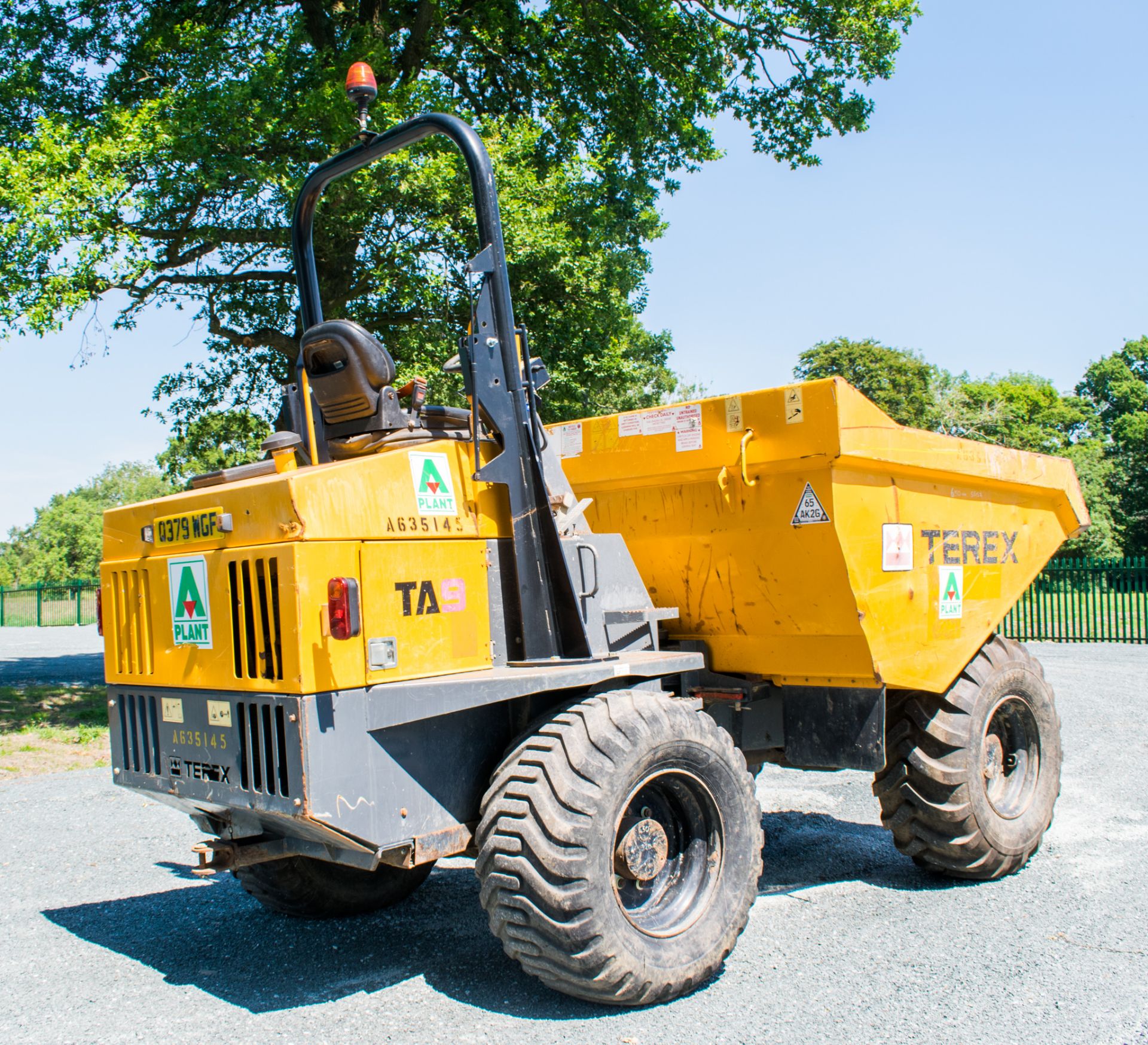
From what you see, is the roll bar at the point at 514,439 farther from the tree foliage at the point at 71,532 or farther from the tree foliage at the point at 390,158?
the tree foliage at the point at 71,532

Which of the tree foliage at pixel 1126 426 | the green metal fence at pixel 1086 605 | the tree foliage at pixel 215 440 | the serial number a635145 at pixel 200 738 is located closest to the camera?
the serial number a635145 at pixel 200 738

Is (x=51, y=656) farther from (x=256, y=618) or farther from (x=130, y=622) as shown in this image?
(x=256, y=618)

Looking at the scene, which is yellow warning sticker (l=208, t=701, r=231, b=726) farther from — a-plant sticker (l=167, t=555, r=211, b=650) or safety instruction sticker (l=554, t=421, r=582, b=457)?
safety instruction sticker (l=554, t=421, r=582, b=457)

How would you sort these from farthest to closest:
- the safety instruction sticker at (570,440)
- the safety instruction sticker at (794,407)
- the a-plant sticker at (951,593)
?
the safety instruction sticker at (570,440)
the a-plant sticker at (951,593)
the safety instruction sticker at (794,407)

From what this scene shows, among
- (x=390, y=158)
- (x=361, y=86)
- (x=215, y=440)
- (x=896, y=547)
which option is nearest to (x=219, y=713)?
(x=361, y=86)

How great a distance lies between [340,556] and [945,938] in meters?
3.24

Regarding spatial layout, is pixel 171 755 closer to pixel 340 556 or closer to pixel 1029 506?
pixel 340 556

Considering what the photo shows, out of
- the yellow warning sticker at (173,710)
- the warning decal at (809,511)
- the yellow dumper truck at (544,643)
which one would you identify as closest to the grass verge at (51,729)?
the yellow dumper truck at (544,643)

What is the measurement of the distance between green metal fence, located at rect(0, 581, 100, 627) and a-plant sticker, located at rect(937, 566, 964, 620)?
4038 cm

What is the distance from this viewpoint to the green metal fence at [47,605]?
4069 cm

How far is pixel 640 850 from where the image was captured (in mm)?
4254

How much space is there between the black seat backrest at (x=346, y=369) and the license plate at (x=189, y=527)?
73 cm

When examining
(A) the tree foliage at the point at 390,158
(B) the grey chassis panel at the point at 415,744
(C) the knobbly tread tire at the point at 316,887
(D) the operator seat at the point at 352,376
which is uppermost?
(A) the tree foliage at the point at 390,158

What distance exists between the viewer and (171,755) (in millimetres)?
4199
